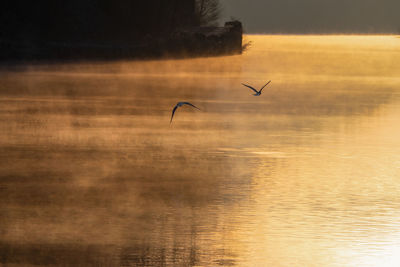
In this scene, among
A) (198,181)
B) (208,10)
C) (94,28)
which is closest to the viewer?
(198,181)

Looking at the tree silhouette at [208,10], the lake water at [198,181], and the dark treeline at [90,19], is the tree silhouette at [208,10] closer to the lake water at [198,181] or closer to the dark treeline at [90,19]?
the dark treeline at [90,19]

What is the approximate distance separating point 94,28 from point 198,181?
1732 inches

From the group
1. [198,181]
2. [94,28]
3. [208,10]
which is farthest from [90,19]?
[198,181]

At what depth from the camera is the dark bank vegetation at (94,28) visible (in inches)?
1753

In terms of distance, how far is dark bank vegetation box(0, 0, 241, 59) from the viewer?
1753 inches

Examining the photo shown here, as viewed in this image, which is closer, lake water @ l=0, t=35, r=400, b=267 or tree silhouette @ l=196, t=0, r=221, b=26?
lake water @ l=0, t=35, r=400, b=267

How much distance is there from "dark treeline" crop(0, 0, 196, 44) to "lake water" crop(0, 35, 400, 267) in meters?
27.4

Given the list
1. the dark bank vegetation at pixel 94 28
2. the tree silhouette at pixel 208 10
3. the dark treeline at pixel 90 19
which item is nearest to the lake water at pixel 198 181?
the dark bank vegetation at pixel 94 28

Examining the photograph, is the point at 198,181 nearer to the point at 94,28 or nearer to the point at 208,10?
the point at 94,28

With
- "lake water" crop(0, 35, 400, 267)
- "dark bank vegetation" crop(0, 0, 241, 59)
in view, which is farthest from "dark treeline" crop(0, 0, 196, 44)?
"lake water" crop(0, 35, 400, 267)

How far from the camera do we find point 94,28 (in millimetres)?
53312

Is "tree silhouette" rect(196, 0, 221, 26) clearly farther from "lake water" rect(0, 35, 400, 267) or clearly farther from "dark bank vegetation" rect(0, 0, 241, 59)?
"lake water" rect(0, 35, 400, 267)

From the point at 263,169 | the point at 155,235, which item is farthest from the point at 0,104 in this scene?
the point at 155,235

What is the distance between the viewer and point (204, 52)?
162ft
